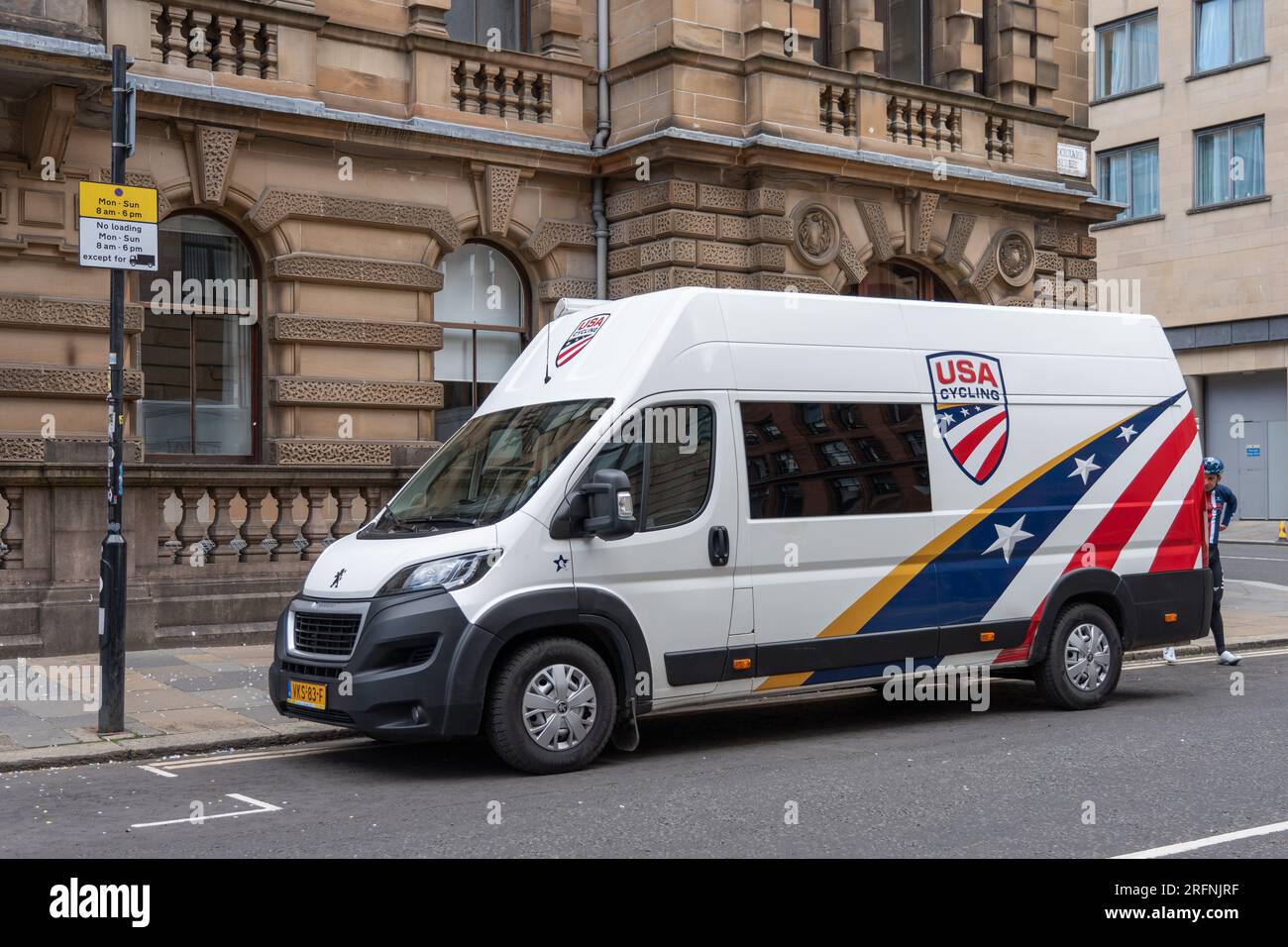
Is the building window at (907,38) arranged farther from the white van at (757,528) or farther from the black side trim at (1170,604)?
the black side trim at (1170,604)

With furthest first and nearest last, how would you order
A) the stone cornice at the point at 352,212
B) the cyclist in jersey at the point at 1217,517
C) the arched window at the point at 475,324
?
the arched window at the point at 475,324 → the stone cornice at the point at 352,212 → the cyclist in jersey at the point at 1217,517

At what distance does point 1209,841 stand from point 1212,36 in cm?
3625

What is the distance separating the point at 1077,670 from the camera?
1087 cm

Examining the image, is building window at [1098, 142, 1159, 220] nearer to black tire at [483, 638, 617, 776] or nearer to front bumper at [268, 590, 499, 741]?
black tire at [483, 638, 617, 776]

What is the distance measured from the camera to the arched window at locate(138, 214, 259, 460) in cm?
1557

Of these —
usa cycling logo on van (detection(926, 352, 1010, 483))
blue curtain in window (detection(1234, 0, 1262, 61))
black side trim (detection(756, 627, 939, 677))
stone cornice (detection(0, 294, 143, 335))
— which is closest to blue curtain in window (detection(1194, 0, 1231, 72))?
blue curtain in window (detection(1234, 0, 1262, 61))

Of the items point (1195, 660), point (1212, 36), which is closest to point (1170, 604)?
point (1195, 660)

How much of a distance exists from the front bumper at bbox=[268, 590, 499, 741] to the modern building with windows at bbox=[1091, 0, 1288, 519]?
3222cm

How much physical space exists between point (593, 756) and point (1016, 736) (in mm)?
2914

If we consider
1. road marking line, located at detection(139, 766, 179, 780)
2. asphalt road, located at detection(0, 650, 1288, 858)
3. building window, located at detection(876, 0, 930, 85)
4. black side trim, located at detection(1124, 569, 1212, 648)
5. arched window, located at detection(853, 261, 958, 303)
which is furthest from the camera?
building window, located at detection(876, 0, 930, 85)

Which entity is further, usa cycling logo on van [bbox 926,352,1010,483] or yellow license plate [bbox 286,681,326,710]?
usa cycling logo on van [bbox 926,352,1010,483]

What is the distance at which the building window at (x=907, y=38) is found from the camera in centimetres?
2084

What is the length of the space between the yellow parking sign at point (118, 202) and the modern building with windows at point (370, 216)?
3.68 meters

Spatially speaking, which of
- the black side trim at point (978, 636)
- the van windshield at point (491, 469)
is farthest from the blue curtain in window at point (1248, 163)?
the van windshield at point (491, 469)
